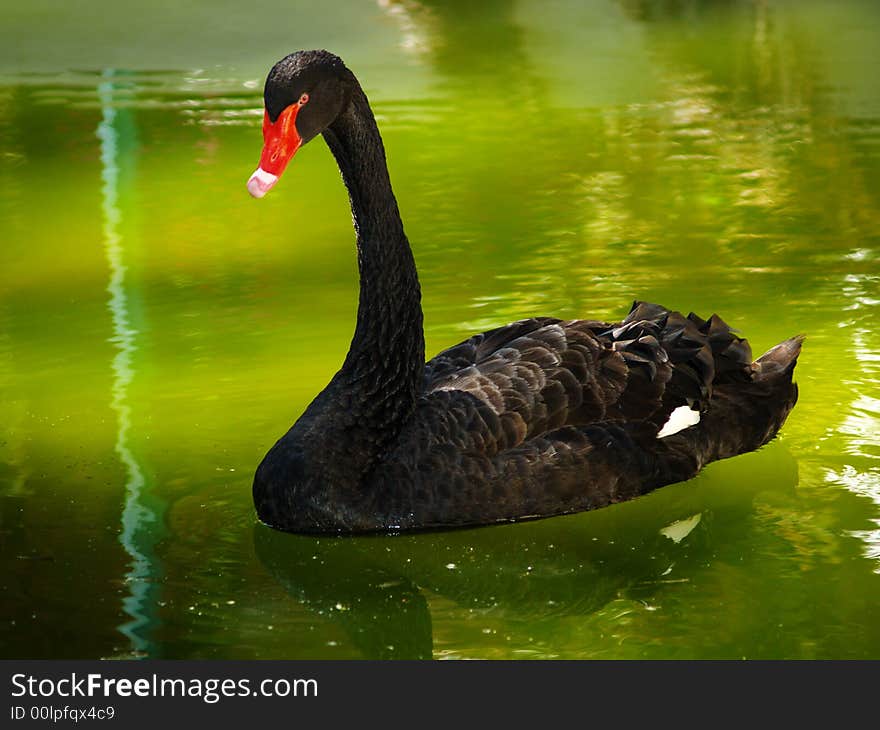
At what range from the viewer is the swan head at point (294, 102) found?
175 inches

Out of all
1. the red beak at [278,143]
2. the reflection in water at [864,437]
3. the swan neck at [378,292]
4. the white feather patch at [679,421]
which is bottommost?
the reflection in water at [864,437]

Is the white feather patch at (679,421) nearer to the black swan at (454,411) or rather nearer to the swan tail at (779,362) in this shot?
the black swan at (454,411)

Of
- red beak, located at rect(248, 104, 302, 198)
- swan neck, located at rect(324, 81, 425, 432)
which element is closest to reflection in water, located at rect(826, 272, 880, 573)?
swan neck, located at rect(324, 81, 425, 432)

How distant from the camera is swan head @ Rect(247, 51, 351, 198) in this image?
4.43m

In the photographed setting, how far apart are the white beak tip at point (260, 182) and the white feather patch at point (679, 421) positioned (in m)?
1.39

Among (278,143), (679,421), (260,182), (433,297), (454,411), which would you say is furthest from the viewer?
(433,297)

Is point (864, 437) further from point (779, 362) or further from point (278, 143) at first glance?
point (278, 143)

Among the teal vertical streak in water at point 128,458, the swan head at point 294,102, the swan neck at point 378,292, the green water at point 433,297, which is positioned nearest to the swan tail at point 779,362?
the green water at point 433,297

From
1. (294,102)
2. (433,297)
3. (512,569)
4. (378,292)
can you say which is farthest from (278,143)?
(433,297)

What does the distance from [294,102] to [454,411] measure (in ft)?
3.19

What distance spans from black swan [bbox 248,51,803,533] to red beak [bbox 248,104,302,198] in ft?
0.05

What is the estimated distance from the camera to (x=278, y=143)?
14.6 ft

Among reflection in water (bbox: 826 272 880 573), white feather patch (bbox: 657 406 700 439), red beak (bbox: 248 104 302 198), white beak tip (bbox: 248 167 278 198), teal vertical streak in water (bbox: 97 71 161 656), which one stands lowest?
reflection in water (bbox: 826 272 880 573)

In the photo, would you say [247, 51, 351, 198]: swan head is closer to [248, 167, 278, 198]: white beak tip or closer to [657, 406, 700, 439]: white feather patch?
[248, 167, 278, 198]: white beak tip
